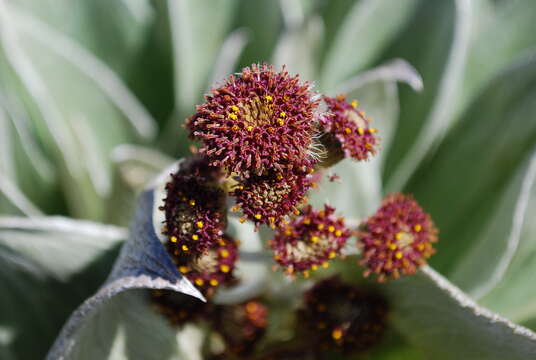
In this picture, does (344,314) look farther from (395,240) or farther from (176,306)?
(176,306)

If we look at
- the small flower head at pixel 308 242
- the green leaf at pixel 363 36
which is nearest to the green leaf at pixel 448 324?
the small flower head at pixel 308 242

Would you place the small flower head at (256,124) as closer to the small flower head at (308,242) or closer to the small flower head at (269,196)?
the small flower head at (269,196)

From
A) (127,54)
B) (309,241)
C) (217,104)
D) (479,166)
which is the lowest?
(309,241)

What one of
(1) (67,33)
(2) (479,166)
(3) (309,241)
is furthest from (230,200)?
(1) (67,33)

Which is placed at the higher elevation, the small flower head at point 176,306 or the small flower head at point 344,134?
the small flower head at point 344,134

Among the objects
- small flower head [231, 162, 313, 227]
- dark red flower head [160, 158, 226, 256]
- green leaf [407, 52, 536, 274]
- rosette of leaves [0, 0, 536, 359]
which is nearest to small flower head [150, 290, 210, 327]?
rosette of leaves [0, 0, 536, 359]

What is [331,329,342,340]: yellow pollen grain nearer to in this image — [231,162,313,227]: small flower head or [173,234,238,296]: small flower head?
[173,234,238,296]: small flower head

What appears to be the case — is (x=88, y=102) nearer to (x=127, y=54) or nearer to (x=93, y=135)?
(x=93, y=135)

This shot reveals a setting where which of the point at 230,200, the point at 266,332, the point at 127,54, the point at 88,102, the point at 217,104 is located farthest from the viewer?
the point at 127,54
